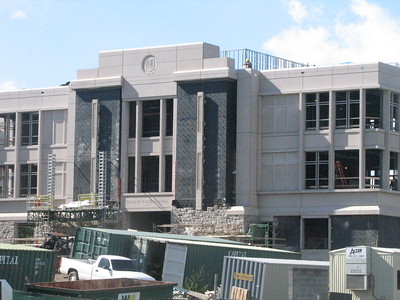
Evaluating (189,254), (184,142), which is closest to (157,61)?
(184,142)

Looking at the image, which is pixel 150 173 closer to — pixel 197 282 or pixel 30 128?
pixel 30 128

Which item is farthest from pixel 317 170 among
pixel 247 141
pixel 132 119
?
pixel 132 119

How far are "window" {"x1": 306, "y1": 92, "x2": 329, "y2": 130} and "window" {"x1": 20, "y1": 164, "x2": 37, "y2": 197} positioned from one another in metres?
21.2

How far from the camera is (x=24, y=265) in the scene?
37.9m

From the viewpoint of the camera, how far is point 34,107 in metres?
70.3

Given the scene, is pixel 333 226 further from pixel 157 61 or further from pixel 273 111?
pixel 157 61

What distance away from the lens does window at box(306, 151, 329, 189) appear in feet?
197

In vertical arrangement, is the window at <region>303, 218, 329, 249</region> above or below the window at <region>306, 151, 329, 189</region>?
below

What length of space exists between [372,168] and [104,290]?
33780mm

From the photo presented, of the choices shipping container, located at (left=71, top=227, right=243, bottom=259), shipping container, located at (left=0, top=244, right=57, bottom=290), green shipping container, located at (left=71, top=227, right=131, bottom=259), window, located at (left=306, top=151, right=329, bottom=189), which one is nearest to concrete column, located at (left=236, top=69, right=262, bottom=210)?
window, located at (left=306, top=151, right=329, bottom=189)

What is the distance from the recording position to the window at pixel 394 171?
61.2 meters

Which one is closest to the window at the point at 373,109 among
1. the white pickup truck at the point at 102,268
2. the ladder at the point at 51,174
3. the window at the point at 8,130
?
the ladder at the point at 51,174

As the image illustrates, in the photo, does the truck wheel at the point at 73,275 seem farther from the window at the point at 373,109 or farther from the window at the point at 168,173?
the window at the point at 373,109

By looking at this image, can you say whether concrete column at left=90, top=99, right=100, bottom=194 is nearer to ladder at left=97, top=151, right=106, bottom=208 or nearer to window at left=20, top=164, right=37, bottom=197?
ladder at left=97, top=151, right=106, bottom=208
